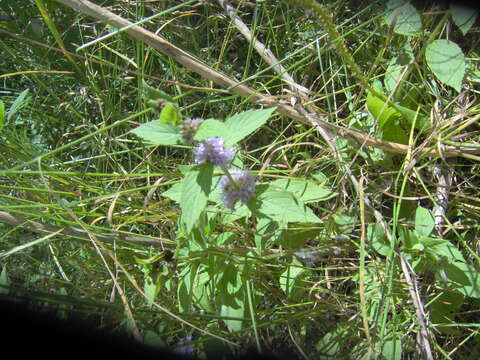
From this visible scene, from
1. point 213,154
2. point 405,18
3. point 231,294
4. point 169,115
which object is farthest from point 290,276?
point 405,18

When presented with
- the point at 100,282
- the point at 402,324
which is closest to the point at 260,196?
the point at 402,324

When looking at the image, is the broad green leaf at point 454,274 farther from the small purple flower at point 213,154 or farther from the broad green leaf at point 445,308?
the small purple flower at point 213,154

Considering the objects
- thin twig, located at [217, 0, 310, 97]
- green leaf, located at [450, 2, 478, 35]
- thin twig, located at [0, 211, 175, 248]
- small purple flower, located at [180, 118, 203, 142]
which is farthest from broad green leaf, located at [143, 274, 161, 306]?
green leaf, located at [450, 2, 478, 35]

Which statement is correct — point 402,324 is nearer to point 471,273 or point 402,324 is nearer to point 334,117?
point 471,273

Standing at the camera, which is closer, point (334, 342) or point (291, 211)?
point (291, 211)

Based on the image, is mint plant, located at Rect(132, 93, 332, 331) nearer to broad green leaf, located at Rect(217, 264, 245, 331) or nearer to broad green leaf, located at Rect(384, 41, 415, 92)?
broad green leaf, located at Rect(217, 264, 245, 331)

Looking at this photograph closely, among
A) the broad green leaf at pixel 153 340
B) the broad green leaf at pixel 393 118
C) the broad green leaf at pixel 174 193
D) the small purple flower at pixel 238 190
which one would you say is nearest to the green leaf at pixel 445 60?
the broad green leaf at pixel 393 118

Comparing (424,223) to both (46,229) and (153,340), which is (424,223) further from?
(46,229)
